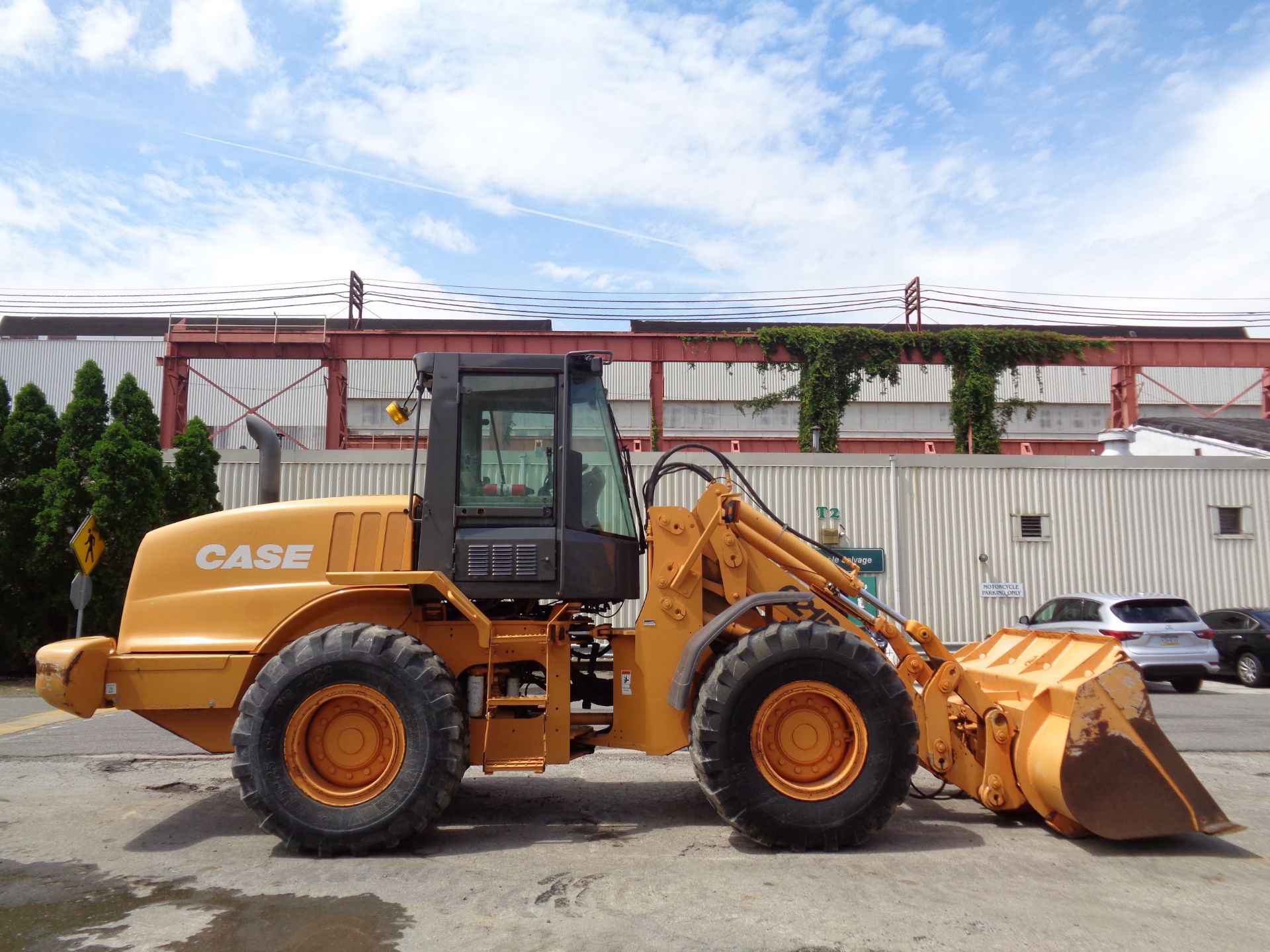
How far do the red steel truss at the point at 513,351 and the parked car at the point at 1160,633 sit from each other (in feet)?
33.5

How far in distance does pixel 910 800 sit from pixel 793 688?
1775 millimetres

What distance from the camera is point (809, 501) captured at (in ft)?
63.8

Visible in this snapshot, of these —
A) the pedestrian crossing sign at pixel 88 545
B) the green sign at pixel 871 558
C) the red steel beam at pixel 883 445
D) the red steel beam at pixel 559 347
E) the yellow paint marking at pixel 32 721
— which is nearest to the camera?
the yellow paint marking at pixel 32 721

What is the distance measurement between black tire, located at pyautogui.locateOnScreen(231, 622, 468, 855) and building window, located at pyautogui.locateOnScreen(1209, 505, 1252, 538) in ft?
65.2

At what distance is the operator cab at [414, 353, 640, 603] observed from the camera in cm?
569

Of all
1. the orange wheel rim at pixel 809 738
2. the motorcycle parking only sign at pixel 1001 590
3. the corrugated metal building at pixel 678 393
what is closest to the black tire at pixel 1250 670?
the motorcycle parking only sign at pixel 1001 590

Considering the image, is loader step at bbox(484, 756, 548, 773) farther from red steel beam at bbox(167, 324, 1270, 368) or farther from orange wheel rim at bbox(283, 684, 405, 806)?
red steel beam at bbox(167, 324, 1270, 368)

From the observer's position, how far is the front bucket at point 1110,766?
5.07 metres

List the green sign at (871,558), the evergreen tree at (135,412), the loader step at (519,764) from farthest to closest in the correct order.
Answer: the green sign at (871,558) < the evergreen tree at (135,412) < the loader step at (519,764)

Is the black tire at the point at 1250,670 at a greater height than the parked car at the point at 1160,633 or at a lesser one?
lesser

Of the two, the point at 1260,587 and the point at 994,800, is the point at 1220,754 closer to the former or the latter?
the point at 994,800

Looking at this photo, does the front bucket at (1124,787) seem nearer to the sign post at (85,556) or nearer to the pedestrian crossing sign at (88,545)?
the sign post at (85,556)

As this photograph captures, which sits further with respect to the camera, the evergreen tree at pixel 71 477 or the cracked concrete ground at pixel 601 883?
the evergreen tree at pixel 71 477

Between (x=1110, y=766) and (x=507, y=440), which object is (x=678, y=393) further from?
(x=1110, y=766)
